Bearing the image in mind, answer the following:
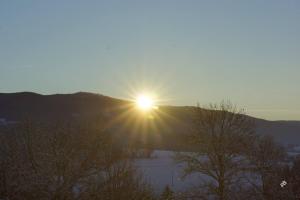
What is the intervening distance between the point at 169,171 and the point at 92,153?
40.0 meters

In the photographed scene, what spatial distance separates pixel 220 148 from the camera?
32.1m

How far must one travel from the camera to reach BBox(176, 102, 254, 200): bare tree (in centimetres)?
3194

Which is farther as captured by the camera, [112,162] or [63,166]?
[63,166]

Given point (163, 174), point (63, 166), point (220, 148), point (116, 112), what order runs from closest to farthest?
point (63, 166)
point (220, 148)
point (163, 174)
point (116, 112)

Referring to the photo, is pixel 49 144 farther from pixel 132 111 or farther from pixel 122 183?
pixel 132 111

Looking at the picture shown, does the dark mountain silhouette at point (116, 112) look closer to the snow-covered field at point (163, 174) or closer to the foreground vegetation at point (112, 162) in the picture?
the snow-covered field at point (163, 174)

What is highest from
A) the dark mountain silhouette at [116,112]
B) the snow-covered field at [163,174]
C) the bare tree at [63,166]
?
the dark mountain silhouette at [116,112]

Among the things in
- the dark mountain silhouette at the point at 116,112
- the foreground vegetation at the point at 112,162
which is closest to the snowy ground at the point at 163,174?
the foreground vegetation at the point at 112,162

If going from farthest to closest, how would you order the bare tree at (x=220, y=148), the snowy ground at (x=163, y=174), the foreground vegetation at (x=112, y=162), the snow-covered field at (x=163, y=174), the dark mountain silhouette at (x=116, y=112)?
the dark mountain silhouette at (x=116, y=112)
the snow-covered field at (x=163, y=174)
the snowy ground at (x=163, y=174)
the bare tree at (x=220, y=148)
the foreground vegetation at (x=112, y=162)

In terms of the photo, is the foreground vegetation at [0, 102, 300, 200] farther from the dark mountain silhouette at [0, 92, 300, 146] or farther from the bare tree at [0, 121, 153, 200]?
the dark mountain silhouette at [0, 92, 300, 146]

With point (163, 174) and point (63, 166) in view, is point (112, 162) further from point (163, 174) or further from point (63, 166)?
point (163, 174)

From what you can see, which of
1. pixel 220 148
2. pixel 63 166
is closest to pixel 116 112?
pixel 220 148

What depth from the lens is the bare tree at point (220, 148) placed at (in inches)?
1257

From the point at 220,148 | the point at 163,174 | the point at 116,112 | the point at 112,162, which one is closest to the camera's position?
the point at 112,162
